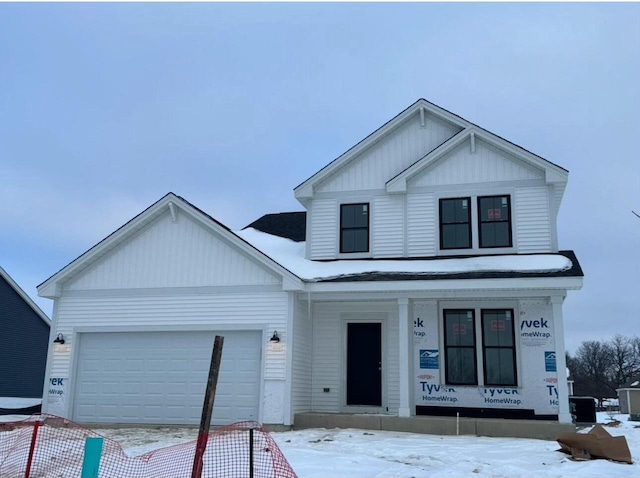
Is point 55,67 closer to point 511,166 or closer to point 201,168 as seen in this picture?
point 511,166

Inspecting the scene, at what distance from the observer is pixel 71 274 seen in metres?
15.2

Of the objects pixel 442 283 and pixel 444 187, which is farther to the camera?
Result: pixel 444 187

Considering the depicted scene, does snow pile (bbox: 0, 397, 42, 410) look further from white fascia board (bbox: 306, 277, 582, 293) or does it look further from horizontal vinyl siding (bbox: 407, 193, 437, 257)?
horizontal vinyl siding (bbox: 407, 193, 437, 257)

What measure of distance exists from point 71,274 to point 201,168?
44.0 metres

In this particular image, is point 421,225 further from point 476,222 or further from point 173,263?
point 173,263

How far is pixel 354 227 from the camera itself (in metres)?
15.9

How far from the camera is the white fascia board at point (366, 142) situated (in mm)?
15984

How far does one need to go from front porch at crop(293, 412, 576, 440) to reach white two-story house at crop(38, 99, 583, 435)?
6cm

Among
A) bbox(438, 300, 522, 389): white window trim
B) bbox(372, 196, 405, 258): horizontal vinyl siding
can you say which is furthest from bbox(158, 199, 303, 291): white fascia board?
bbox(438, 300, 522, 389): white window trim

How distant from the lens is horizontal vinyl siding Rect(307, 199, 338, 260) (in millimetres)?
15859

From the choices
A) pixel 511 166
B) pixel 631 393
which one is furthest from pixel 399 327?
pixel 631 393

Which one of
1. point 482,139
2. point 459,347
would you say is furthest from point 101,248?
point 482,139

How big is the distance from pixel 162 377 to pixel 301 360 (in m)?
3.19

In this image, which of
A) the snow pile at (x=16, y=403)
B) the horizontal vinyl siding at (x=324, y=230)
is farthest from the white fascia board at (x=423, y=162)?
the snow pile at (x=16, y=403)
